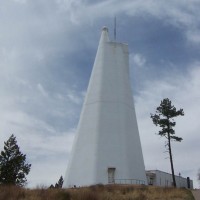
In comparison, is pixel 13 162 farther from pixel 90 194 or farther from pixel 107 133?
pixel 90 194

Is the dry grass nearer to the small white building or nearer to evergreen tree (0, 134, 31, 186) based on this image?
the small white building

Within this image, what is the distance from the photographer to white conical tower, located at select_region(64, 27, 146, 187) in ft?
90.3

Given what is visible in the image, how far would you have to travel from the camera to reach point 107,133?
2855cm

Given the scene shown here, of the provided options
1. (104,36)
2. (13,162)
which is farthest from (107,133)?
(13,162)

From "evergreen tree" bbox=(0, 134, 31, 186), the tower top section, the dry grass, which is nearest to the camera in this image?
the dry grass

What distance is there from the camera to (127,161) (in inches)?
1096

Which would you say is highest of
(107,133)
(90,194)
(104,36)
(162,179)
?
(104,36)

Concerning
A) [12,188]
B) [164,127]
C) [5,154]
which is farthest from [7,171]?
[12,188]

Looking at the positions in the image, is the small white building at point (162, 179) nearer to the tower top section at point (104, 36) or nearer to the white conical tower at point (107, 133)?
the white conical tower at point (107, 133)

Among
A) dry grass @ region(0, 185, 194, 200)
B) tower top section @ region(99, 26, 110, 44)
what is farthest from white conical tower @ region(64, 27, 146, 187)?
dry grass @ region(0, 185, 194, 200)

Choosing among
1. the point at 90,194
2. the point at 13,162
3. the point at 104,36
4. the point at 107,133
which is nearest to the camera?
the point at 90,194

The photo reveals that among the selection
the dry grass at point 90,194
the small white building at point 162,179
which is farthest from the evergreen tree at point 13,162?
the dry grass at point 90,194

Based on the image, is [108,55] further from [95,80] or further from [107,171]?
[107,171]

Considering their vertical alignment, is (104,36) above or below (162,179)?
above
